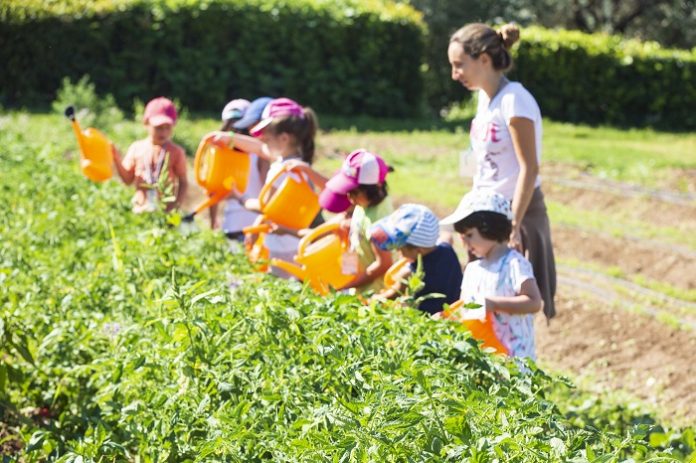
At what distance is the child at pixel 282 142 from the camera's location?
6023 mm

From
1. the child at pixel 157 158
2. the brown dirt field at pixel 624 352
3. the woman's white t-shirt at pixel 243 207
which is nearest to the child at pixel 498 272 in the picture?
the brown dirt field at pixel 624 352

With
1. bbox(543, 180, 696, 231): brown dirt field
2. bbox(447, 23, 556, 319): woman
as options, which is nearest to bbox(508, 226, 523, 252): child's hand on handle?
bbox(447, 23, 556, 319): woman

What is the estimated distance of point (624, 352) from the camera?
6.61 metres

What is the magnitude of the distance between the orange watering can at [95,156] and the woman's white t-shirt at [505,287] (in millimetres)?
2707

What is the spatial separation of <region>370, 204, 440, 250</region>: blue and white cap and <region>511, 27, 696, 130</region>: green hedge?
1324cm

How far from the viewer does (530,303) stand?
4426 millimetres

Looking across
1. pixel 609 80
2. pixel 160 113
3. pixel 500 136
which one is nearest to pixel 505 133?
pixel 500 136

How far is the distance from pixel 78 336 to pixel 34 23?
11.5 metres

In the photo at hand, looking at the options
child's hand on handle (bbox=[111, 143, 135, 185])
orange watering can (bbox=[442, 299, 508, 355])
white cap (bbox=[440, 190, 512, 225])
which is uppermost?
white cap (bbox=[440, 190, 512, 225])

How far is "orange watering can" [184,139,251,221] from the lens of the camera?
20.9 feet

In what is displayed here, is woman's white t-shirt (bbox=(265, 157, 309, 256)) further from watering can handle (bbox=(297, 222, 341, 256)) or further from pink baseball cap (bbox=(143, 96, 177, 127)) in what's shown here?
Result: pink baseball cap (bbox=(143, 96, 177, 127))

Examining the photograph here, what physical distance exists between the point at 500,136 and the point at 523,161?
0.17 m

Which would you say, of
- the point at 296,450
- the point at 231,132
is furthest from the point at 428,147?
the point at 296,450

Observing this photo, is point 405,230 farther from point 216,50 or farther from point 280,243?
point 216,50
